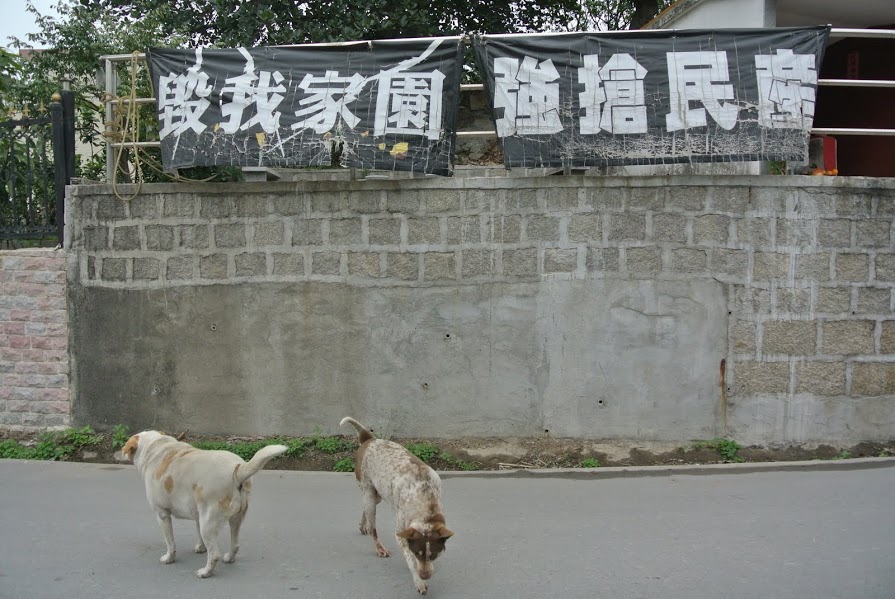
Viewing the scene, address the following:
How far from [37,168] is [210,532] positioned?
5.43 m

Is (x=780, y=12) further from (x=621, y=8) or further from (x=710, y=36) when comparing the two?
(x=621, y=8)

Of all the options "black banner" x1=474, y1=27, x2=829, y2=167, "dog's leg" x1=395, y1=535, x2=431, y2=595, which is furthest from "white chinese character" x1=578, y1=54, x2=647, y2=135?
"dog's leg" x1=395, y1=535, x2=431, y2=595

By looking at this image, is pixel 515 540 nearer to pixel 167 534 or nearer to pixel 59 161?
pixel 167 534

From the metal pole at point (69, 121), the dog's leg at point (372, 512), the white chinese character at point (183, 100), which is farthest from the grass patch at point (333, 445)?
the metal pole at point (69, 121)

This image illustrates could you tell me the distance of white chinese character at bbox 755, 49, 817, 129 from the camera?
6723 mm

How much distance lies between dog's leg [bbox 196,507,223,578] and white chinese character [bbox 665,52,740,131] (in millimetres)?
4853

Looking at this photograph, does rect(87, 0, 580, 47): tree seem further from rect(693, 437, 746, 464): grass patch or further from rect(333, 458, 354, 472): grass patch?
rect(693, 437, 746, 464): grass patch

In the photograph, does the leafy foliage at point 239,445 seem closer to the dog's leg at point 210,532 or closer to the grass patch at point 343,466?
the grass patch at point 343,466

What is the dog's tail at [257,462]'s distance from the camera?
4297 millimetres

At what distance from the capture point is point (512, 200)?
7.01 meters

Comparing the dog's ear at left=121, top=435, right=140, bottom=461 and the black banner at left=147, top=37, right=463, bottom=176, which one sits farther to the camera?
the black banner at left=147, top=37, right=463, bottom=176

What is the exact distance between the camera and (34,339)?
7633 mm

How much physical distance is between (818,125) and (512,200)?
22.3 feet

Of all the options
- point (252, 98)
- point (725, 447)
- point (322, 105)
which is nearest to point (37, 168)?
point (252, 98)
